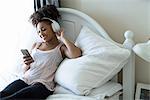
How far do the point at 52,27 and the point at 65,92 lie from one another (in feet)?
1.57

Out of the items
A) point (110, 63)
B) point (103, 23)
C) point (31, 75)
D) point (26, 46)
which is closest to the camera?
point (110, 63)

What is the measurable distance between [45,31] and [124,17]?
57 centimetres

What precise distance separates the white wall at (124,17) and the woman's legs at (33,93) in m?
0.66

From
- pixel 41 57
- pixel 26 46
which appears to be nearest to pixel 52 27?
pixel 41 57

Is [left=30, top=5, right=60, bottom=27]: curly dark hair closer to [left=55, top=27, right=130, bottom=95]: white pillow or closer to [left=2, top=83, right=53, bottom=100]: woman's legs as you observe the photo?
[left=55, top=27, right=130, bottom=95]: white pillow

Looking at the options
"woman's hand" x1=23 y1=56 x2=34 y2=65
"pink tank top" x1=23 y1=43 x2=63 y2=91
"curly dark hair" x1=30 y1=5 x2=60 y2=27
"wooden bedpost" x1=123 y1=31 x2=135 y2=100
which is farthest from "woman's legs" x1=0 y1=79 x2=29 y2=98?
"wooden bedpost" x1=123 y1=31 x2=135 y2=100

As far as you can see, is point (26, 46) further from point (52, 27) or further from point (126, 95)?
point (126, 95)

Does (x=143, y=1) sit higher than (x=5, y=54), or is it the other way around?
(x=143, y=1)

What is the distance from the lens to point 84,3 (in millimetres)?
2111

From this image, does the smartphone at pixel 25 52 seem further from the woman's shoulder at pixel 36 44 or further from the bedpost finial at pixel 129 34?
the bedpost finial at pixel 129 34

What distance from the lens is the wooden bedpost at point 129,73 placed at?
1.80 metres

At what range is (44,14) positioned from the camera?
200 cm

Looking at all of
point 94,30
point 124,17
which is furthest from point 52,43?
point 124,17

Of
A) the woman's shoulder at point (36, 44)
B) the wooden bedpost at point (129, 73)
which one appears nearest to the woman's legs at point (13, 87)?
the woman's shoulder at point (36, 44)
